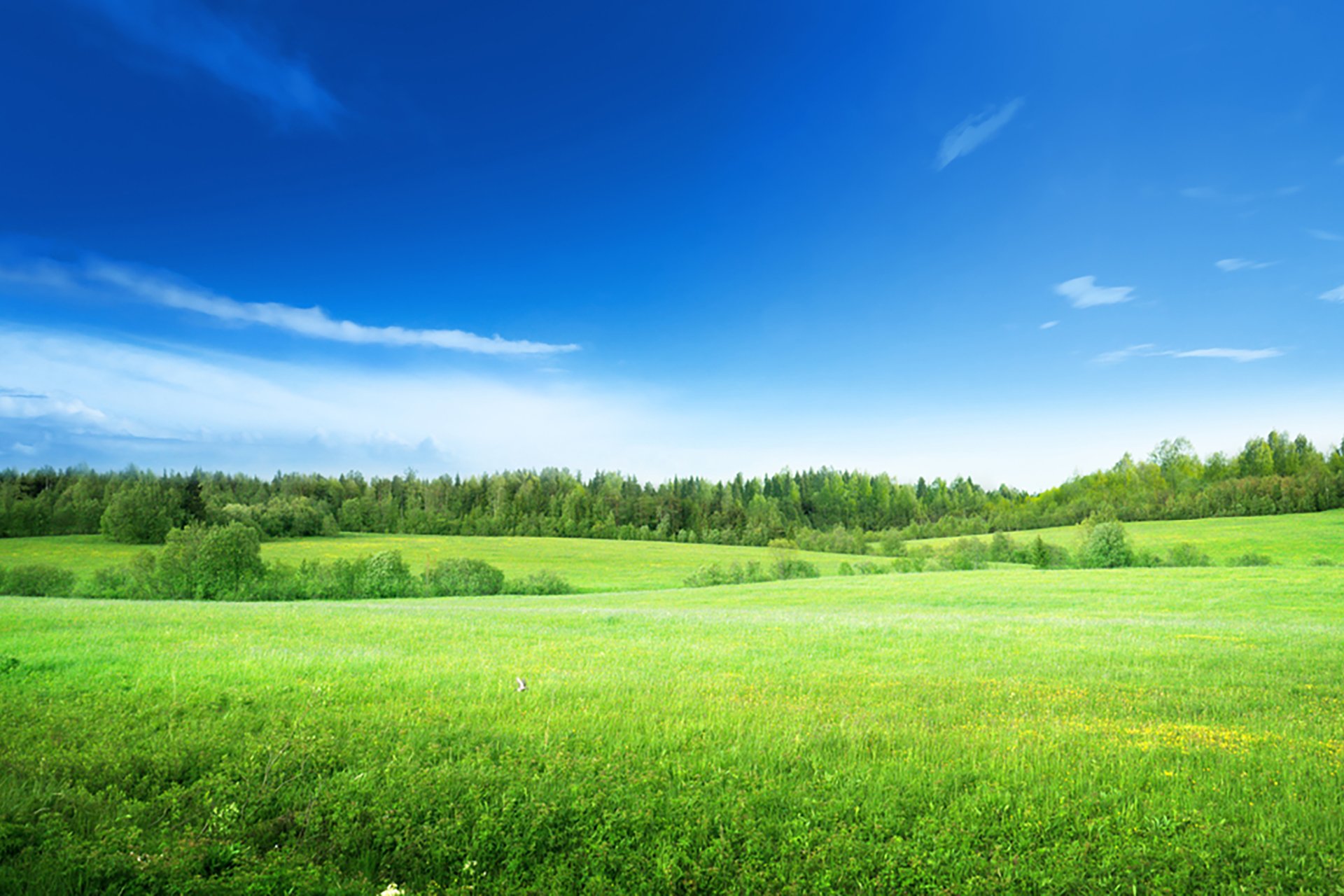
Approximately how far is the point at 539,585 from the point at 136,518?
62.2m

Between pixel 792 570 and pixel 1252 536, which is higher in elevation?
pixel 1252 536

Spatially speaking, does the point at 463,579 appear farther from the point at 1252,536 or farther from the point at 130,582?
the point at 1252,536

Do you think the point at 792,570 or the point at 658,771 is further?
the point at 792,570

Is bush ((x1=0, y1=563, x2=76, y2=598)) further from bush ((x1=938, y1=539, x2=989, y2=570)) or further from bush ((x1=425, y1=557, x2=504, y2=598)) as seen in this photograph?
bush ((x1=938, y1=539, x2=989, y2=570))

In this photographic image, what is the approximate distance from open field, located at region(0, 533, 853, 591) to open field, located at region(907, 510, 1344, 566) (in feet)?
110

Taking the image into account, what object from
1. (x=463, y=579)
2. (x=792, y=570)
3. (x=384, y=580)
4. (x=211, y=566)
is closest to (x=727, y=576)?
(x=792, y=570)

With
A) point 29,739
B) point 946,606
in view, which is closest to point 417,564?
point 946,606

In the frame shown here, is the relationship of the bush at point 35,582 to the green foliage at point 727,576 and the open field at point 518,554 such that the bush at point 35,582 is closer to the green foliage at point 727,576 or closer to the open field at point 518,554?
the open field at point 518,554

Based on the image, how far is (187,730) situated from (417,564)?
79575mm

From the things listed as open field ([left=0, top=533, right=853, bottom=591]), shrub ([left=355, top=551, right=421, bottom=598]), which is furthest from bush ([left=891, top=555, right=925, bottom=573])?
shrub ([left=355, top=551, right=421, bottom=598])

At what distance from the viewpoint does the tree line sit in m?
97.9

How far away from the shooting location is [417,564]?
84062mm

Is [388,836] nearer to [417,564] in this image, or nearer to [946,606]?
[946,606]

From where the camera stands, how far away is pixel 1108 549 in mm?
68312
